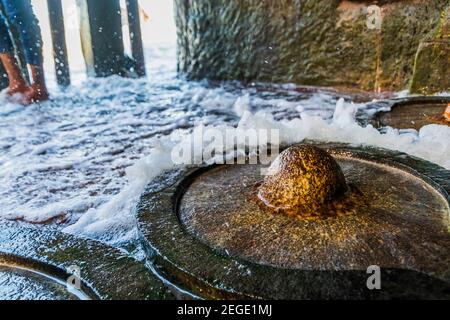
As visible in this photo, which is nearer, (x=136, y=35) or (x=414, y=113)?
(x=414, y=113)

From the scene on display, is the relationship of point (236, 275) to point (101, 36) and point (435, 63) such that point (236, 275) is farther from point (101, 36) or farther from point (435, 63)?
point (101, 36)

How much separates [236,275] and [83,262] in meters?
0.85

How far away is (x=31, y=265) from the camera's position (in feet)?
6.85

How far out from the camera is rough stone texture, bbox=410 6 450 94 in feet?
16.1

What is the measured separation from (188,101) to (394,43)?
330 cm

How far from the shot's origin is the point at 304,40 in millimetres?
6512

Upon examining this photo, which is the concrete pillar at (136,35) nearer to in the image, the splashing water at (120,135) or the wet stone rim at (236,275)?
the splashing water at (120,135)

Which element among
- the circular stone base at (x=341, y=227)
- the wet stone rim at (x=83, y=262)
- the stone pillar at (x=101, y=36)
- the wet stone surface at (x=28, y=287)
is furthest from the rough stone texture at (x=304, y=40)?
the wet stone surface at (x=28, y=287)

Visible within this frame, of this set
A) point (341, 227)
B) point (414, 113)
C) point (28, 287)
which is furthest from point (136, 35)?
point (341, 227)

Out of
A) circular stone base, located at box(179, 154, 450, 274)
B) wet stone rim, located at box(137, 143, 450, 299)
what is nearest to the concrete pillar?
circular stone base, located at box(179, 154, 450, 274)

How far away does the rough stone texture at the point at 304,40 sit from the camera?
570cm

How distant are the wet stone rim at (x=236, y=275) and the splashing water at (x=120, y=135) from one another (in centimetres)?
38
